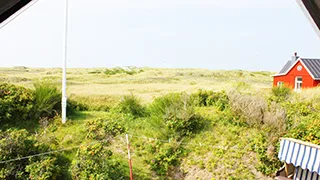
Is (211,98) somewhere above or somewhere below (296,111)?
above

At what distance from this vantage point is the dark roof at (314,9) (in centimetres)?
35

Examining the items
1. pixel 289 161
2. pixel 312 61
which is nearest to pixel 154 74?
pixel 312 61

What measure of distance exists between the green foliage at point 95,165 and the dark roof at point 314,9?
409cm

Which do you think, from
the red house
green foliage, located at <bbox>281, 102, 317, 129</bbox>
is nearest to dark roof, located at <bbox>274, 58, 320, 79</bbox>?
the red house

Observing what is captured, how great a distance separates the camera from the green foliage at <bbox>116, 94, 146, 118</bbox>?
6.09 meters

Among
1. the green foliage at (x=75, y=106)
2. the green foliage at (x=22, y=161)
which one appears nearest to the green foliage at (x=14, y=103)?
the green foliage at (x=75, y=106)

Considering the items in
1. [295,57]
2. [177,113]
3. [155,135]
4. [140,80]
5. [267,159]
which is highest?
[295,57]

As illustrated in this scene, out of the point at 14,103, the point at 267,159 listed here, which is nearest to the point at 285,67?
the point at 267,159

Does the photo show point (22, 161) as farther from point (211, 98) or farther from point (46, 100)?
point (211, 98)

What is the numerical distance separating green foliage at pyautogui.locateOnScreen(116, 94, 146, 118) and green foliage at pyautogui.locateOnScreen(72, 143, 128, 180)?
1540 mm

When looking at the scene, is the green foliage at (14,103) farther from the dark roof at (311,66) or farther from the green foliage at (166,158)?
the dark roof at (311,66)

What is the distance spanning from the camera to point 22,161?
450 centimetres

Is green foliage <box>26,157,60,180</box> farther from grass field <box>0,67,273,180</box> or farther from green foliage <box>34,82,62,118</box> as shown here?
green foliage <box>34,82,62,118</box>

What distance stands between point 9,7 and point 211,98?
5.87 meters
